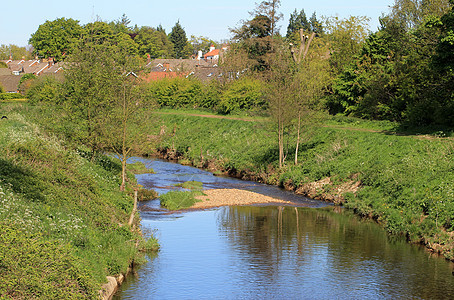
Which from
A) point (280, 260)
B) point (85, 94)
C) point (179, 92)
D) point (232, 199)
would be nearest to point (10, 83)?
point (179, 92)

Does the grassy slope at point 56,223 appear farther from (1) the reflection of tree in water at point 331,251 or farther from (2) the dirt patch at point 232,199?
(2) the dirt patch at point 232,199

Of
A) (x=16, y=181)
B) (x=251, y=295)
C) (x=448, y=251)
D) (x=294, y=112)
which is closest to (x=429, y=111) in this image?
(x=294, y=112)

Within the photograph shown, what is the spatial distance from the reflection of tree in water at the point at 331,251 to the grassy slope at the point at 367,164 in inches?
50.5

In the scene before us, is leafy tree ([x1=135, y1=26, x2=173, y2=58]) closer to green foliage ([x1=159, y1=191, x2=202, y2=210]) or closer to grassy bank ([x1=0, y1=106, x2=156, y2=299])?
green foliage ([x1=159, y1=191, x2=202, y2=210])

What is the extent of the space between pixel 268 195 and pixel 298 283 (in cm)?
1677

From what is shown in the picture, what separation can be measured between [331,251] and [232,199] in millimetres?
11322

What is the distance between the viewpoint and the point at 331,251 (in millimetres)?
23469

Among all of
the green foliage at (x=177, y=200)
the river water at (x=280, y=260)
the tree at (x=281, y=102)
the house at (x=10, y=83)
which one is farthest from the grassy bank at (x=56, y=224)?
the house at (x=10, y=83)

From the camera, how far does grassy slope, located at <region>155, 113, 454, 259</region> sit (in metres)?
25.4

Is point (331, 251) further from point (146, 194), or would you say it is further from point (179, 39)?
point (179, 39)

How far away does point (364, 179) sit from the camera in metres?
32.7

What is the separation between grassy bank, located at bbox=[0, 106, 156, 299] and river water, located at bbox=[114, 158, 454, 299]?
1.62 metres

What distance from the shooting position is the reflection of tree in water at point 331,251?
19.7 m

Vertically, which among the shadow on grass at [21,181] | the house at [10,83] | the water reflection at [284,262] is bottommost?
the water reflection at [284,262]
